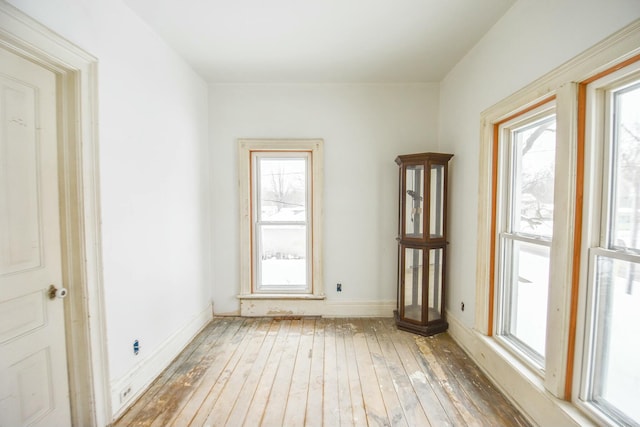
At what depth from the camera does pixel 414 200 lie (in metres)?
2.71

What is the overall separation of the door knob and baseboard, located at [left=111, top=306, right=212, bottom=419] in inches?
26.8

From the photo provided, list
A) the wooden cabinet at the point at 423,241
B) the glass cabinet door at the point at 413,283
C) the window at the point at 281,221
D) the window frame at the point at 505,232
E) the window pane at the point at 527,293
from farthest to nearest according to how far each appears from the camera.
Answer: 1. the window at the point at 281,221
2. the glass cabinet door at the point at 413,283
3. the wooden cabinet at the point at 423,241
4. the window frame at the point at 505,232
5. the window pane at the point at 527,293

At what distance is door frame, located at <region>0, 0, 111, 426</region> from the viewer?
1438 millimetres

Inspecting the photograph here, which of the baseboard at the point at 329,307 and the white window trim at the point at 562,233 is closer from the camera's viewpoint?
the white window trim at the point at 562,233

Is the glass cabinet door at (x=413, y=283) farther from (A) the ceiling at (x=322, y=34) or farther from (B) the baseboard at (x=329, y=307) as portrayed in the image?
(A) the ceiling at (x=322, y=34)

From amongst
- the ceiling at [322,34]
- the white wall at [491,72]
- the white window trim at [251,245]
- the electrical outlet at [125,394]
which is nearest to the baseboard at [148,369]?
the electrical outlet at [125,394]

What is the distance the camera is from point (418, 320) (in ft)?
8.94

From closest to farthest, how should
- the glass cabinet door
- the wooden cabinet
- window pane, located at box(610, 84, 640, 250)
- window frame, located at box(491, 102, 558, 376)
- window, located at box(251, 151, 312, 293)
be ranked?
1. window pane, located at box(610, 84, 640, 250)
2. window frame, located at box(491, 102, 558, 376)
3. the wooden cabinet
4. the glass cabinet door
5. window, located at box(251, 151, 312, 293)

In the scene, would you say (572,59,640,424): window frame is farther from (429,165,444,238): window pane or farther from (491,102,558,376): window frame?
(429,165,444,238): window pane

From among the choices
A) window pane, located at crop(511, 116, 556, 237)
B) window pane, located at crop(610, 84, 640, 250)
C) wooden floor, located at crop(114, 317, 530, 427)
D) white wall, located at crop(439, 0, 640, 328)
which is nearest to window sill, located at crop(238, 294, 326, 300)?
wooden floor, located at crop(114, 317, 530, 427)

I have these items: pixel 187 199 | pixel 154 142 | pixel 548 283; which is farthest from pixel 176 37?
pixel 548 283

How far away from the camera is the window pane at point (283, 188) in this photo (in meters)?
3.13

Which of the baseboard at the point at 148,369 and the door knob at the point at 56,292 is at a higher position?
the door knob at the point at 56,292

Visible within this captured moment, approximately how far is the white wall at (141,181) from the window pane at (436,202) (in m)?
2.51
